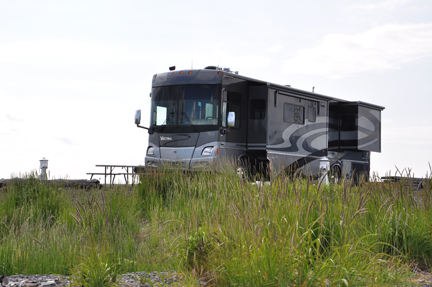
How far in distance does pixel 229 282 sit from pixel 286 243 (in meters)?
0.54

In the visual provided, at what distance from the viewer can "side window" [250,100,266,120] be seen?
1340 centimetres

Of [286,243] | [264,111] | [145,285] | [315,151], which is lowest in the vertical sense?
[145,285]

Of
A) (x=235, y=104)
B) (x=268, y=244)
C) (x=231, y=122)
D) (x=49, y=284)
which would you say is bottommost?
(x=49, y=284)

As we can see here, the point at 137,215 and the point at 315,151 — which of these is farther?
the point at 315,151

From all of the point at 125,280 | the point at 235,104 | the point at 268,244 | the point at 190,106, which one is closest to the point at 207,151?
the point at 190,106

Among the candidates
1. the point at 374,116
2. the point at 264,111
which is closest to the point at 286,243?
the point at 264,111

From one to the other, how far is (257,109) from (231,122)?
1.89 m

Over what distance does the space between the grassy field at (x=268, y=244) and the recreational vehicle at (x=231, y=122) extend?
4852 mm

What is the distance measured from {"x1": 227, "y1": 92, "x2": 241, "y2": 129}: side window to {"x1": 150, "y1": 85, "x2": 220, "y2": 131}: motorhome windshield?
0.65 m

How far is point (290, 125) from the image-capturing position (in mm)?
14367

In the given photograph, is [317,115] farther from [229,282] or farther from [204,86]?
[229,282]

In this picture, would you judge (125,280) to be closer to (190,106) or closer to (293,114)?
(190,106)

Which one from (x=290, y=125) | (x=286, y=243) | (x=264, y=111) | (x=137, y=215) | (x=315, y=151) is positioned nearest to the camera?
(x=286, y=243)

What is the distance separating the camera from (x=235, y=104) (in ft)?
42.9
